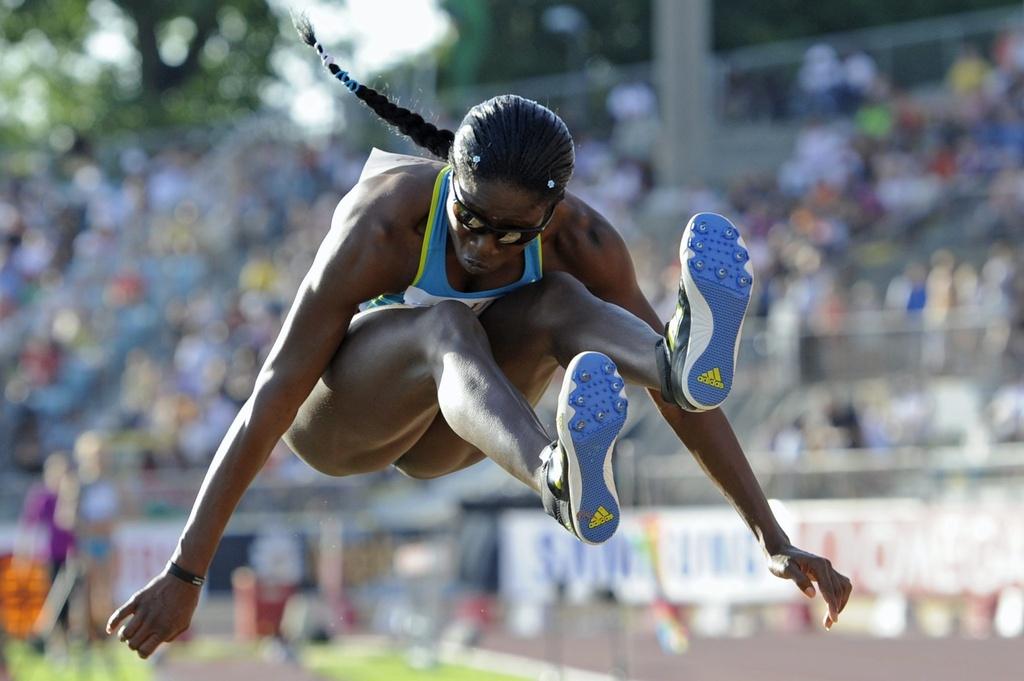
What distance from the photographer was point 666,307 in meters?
14.1

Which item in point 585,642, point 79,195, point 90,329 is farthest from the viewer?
point 79,195

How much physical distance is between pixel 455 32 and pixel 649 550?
17.1 metres

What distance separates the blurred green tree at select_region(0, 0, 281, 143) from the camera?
105ft

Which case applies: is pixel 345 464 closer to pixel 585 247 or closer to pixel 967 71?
pixel 585 247

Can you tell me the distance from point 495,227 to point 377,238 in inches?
16.0

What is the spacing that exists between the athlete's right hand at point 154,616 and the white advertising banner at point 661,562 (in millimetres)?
8350

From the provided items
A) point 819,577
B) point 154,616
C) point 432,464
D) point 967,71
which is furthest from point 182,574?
point 967,71

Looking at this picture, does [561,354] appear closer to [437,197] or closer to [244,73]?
[437,197]

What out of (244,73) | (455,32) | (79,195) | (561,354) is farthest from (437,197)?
(244,73)

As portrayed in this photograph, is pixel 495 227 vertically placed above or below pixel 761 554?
below

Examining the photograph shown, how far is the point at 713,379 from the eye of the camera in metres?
4.45

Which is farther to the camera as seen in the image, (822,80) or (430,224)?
(822,80)

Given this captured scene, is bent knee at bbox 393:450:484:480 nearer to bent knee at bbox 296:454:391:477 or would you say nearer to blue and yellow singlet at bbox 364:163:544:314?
bent knee at bbox 296:454:391:477

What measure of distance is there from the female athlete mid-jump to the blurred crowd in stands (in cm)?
800
